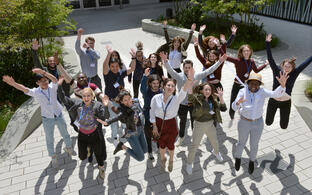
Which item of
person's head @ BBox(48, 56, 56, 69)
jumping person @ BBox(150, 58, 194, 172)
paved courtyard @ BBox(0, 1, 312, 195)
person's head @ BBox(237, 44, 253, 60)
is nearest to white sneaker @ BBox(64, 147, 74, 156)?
paved courtyard @ BBox(0, 1, 312, 195)

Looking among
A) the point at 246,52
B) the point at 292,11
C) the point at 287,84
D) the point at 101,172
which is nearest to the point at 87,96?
the point at 101,172

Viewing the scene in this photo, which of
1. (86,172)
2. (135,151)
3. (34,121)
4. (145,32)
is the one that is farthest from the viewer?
(145,32)

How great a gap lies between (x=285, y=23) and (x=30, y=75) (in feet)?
55.1

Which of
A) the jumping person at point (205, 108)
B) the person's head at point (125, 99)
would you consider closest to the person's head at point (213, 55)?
the jumping person at point (205, 108)

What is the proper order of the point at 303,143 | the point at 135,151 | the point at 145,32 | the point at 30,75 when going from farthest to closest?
the point at 145,32
the point at 30,75
the point at 303,143
the point at 135,151

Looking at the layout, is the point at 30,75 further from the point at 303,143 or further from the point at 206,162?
the point at 303,143

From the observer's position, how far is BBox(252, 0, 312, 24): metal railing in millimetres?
17625

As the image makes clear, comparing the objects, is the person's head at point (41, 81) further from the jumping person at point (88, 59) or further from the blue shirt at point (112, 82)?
the jumping person at point (88, 59)

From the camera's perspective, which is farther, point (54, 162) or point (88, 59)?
point (88, 59)

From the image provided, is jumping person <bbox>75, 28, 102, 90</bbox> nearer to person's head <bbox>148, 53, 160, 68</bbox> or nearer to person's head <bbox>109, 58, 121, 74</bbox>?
person's head <bbox>109, 58, 121, 74</bbox>

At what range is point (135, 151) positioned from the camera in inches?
205

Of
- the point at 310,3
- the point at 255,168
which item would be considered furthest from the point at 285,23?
the point at 255,168

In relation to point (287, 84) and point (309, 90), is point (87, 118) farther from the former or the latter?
point (309, 90)

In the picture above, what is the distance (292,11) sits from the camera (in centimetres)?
1867
